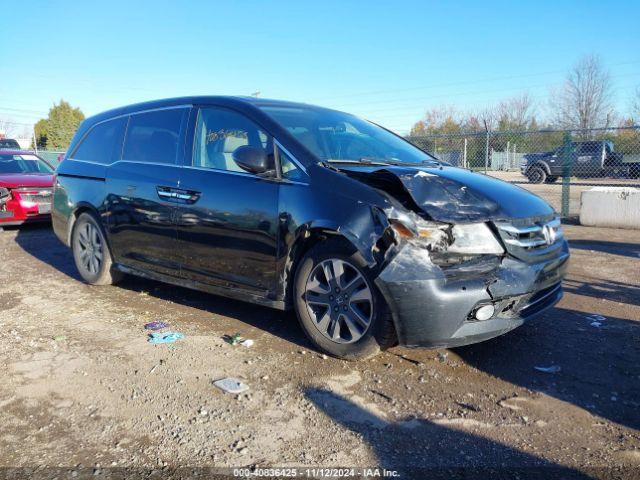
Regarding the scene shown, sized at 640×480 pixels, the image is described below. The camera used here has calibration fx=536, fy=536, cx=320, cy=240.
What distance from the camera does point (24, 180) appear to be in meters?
9.32

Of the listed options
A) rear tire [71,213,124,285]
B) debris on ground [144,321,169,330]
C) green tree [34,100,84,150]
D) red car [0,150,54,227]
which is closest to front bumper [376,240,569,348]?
debris on ground [144,321,169,330]

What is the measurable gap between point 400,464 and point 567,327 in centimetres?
→ 245

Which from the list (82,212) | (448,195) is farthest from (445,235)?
(82,212)

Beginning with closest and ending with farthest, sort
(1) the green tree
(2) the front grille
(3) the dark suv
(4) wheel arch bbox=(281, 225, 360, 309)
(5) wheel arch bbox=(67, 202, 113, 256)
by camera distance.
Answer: (2) the front grille → (4) wheel arch bbox=(281, 225, 360, 309) → (5) wheel arch bbox=(67, 202, 113, 256) → (3) the dark suv → (1) the green tree

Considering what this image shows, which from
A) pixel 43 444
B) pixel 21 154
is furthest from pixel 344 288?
pixel 21 154

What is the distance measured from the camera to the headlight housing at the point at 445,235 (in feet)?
10.8

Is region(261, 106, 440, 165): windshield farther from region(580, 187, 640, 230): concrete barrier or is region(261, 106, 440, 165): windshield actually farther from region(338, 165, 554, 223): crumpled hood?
region(580, 187, 640, 230): concrete barrier

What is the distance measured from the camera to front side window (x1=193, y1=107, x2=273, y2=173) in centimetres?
421

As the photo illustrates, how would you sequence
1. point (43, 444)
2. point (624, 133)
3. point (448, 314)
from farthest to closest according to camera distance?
point (624, 133) < point (448, 314) < point (43, 444)

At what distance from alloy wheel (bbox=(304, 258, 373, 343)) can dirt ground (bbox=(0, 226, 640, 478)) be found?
0.76 feet

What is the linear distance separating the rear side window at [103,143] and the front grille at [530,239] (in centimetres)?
379

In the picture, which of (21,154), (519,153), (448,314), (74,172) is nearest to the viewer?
(448,314)

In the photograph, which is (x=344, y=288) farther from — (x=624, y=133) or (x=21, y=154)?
(x=624, y=133)

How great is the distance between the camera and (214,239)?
422 centimetres
